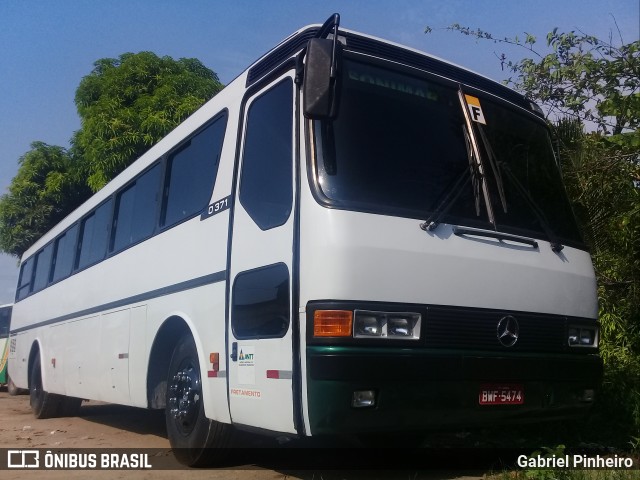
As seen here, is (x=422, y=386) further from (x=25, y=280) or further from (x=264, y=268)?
(x=25, y=280)

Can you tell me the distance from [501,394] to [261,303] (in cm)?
173

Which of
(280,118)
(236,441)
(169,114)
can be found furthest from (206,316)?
(169,114)

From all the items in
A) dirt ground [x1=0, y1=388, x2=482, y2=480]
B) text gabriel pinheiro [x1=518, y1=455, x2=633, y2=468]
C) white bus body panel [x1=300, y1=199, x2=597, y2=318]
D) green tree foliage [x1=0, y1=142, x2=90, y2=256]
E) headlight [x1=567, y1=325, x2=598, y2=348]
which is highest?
green tree foliage [x1=0, y1=142, x2=90, y2=256]

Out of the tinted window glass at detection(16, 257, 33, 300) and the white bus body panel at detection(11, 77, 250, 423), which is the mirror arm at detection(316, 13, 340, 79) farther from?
the tinted window glass at detection(16, 257, 33, 300)

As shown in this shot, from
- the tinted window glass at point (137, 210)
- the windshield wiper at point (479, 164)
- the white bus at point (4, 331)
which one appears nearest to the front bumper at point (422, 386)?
the windshield wiper at point (479, 164)

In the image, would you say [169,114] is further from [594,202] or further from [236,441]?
[236,441]

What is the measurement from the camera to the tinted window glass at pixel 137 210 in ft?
25.5

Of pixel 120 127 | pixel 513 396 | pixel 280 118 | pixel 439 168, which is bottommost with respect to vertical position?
pixel 513 396

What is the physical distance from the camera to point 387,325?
14.9 ft

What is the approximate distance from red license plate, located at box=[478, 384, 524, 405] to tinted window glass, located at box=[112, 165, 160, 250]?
13.3 ft

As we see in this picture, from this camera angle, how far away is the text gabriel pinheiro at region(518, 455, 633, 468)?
16.4 feet

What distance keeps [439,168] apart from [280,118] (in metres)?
1.18

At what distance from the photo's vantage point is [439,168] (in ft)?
16.9

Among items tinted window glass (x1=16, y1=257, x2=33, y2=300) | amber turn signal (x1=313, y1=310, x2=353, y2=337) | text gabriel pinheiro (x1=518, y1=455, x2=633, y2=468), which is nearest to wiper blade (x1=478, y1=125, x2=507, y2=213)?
amber turn signal (x1=313, y1=310, x2=353, y2=337)
